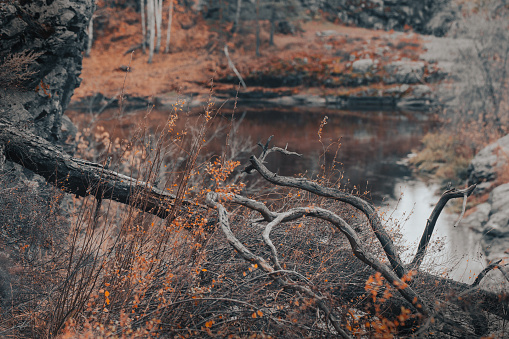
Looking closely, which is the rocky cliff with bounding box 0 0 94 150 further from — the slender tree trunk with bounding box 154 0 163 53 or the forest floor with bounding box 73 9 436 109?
the slender tree trunk with bounding box 154 0 163 53

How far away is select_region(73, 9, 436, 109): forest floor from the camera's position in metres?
27.3

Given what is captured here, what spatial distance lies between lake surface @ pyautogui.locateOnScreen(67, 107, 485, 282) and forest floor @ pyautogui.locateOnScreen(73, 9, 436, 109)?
434 centimetres

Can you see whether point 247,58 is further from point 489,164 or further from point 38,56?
point 38,56

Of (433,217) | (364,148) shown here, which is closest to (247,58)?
(364,148)

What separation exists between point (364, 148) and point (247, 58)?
16.0 meters

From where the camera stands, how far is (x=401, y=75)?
28594 mm

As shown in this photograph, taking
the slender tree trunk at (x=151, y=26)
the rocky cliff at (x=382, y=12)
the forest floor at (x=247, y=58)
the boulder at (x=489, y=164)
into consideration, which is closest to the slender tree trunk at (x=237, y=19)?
the forest floor at (x=247, y=58)

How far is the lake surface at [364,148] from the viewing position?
11.3 metres

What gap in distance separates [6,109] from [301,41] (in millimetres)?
31087

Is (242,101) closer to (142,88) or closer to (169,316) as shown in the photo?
(142,88)

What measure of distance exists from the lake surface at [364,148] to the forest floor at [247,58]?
14.2ft

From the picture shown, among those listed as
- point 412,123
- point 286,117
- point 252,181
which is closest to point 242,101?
point 286,117

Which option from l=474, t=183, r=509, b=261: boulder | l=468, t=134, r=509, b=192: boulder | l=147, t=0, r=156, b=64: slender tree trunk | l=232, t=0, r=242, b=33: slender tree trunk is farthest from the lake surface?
Result: l=232, t=0, r=242, b=33: slender tree trunk

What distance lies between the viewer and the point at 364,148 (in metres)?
17.9
